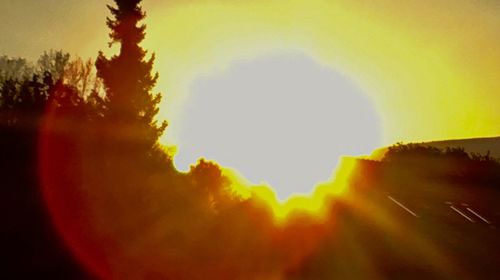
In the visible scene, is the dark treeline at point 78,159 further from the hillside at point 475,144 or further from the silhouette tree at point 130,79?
the hillside at point 475,144

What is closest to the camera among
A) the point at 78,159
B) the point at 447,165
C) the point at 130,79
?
the point at 78,159

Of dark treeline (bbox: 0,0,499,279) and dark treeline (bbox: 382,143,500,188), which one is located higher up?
dark treeline (bbox: 382,143,500,188)

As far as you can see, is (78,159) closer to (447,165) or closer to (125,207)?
(125,207)

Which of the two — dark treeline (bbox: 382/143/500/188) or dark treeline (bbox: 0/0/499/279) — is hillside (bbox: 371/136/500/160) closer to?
dark treeline (bbox: 382/143/500/188)

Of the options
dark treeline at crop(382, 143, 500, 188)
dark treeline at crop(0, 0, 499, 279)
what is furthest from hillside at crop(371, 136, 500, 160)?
dark treeline at crop(0, 0, 499, 279)

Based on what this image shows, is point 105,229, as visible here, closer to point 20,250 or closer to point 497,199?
point 20,250

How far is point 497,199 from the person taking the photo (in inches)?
1560

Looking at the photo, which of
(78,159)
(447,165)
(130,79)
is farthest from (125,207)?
(447,165)

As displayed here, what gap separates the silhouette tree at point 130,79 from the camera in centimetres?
3722

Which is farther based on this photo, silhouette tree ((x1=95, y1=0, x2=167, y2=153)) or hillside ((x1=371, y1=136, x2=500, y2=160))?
hillside ((x1=371, y1=136, x2=500, y2=160))

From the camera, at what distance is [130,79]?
38188 mm

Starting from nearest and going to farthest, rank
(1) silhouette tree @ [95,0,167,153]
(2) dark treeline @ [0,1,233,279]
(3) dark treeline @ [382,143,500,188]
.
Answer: (2) dark treeline @ [0,1,233,279]
(1) silhouette tree @ [95,0,167,153]
(3) dark treeline @ [382,143,500,188]

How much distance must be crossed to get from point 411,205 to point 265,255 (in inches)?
710

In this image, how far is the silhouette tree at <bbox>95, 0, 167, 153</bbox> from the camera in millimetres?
37219
